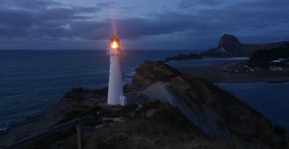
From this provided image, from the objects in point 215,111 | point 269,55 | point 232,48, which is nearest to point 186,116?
point 215,111

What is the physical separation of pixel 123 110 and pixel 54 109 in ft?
42.2

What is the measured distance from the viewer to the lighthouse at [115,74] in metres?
21.8

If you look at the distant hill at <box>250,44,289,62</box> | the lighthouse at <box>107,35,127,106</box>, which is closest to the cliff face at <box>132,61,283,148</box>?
the lighthouse at <box>107,35,127,106</box>

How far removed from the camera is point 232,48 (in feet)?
561

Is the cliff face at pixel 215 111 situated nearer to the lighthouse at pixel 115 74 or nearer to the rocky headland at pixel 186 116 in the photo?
the rocky headland at pixel 186 116

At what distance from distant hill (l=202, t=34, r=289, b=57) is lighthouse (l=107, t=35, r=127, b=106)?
440 ft

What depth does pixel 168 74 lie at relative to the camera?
3328 cm

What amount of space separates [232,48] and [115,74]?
512 feet

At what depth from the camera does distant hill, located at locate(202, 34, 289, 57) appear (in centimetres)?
15875

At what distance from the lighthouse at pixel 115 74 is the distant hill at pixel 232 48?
134m

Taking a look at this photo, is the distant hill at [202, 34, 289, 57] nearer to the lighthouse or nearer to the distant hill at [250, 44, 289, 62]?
the distant hill at [250, 44, 289, 62]

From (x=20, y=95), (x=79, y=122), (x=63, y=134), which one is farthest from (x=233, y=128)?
(x=20, y=95)

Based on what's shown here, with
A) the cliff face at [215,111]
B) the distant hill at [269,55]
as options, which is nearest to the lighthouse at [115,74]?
the cliff face at [215,111]

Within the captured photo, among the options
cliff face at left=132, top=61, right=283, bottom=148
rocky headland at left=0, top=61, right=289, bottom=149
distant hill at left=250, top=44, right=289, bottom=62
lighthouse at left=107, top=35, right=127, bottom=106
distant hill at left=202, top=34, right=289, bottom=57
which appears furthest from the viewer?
distant hill at left=202, top=34, right=289, bottom=57
